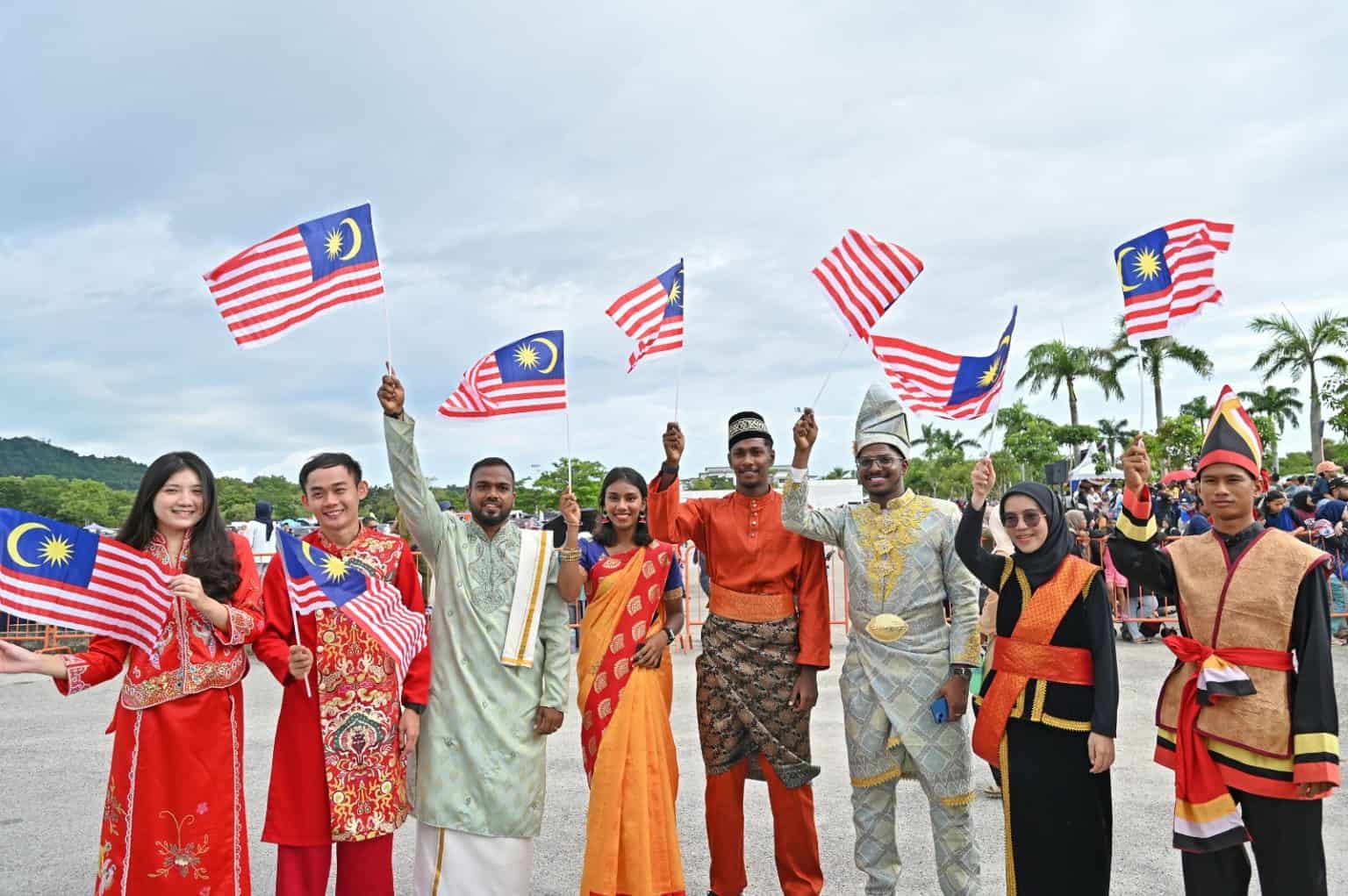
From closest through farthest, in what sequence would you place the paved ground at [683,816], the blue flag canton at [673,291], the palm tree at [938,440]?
the paved ground at [683,816] → the blue flag canton at [673,291] → the palm tree at [938,440]

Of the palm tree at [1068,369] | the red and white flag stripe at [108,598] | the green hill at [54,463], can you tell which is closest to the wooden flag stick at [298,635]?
the red and white flag stripe at [108,598]

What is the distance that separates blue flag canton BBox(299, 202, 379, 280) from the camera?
4.05 meters

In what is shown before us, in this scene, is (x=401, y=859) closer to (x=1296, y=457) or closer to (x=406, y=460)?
(x=406, y=460)

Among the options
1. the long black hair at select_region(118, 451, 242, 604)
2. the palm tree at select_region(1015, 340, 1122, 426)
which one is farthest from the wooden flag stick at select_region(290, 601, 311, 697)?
the palm tree at select_region(1015, 340, 1122, 426)

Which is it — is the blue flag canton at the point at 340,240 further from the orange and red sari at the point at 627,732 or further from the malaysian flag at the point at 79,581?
the orange and red sari at the point at 627,732

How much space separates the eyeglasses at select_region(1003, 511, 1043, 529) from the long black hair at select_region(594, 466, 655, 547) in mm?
1642

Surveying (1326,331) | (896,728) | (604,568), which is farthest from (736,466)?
(1326,331)

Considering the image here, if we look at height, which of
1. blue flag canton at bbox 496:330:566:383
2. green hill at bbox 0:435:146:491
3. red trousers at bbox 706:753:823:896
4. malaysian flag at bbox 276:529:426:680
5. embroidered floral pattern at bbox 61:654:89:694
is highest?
green hill at bbox 0:435:146:491

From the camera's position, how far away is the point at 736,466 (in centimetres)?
441

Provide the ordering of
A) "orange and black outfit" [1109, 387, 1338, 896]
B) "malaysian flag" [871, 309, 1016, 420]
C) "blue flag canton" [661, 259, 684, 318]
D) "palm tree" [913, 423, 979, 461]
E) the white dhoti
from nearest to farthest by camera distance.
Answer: "orange and black outfit" [1109, 387, 1338, 896] → the white dhoti → "malaysian flag" [871, 309, 1016, 420] → "blue flag canton" [661, 259, 684, 318] → "palm tree" [913, 423, 979, 461]

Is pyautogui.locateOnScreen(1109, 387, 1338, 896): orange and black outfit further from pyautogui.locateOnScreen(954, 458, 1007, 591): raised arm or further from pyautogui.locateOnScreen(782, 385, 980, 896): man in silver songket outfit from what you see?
pyautogui.locateOnScreen(782, 385, 980, 896): man in silver songket outfit

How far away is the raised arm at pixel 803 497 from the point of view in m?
4.09

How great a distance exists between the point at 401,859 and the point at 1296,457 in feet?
247

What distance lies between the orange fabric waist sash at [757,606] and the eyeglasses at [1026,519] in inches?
43.2
